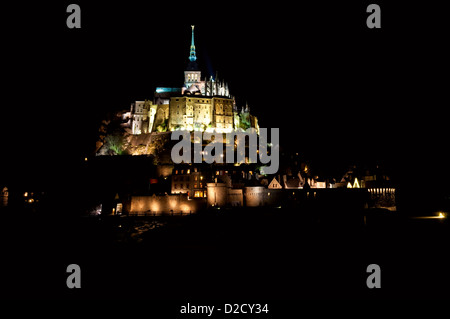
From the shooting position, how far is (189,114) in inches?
2263

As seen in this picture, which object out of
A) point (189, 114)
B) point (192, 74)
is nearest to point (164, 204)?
point (189, 114)

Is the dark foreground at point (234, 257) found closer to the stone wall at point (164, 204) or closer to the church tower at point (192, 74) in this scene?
the stone wall at point (164, 204)

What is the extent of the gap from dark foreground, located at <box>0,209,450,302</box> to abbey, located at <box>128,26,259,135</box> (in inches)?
1195

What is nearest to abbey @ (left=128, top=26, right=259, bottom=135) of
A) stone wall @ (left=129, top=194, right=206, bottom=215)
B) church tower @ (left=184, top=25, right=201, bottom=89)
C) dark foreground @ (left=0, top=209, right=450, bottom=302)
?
church tower @ (left=184, top=25, right=201, bottom=89)

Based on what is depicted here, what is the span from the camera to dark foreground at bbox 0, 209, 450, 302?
39.2 feet

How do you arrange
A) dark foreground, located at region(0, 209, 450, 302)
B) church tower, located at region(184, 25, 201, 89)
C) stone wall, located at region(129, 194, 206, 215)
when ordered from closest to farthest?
dark foreground, located at region(0, 209, 450, 302) < stone wall, located at region(129, 194, 206, 215) < church tower, located at region(184, 25, 201, 89)

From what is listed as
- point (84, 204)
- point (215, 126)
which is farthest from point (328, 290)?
point (215, 126)

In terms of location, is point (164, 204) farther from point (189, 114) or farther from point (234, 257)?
point (189, 114)

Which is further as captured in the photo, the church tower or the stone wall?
the church tower

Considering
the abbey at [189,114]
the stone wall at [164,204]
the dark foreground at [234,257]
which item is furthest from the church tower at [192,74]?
the dark foreground at [234,257]

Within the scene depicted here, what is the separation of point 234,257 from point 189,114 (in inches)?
1762

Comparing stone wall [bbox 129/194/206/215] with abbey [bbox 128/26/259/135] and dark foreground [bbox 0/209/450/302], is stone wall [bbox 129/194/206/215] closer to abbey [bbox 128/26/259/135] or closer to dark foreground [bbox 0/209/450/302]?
dark foreground [bbox 0/209/450/302]

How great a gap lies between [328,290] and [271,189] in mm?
21148
